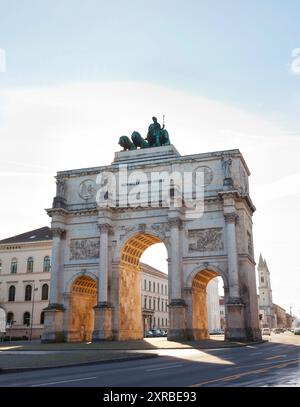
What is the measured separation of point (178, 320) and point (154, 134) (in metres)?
19.7

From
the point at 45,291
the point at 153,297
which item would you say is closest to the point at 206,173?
the point at 45,291

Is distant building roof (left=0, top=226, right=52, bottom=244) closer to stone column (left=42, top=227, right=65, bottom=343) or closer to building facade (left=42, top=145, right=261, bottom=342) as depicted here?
stone column (left=42, top=227, right=65, bottom=343)

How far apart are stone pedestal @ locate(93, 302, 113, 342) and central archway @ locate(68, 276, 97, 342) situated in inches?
167

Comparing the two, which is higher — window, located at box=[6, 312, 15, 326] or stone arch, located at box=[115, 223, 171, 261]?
stone arch, located at box=[115, 223, 171, 261]

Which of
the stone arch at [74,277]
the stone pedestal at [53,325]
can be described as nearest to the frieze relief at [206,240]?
the stone arch at [74,277]

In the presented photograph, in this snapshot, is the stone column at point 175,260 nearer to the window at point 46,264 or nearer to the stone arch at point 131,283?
the stone arch at point 131,283

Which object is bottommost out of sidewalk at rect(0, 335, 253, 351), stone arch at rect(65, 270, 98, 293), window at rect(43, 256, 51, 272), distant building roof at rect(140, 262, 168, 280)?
sidewalk at rect(0, 335, 253, 351)

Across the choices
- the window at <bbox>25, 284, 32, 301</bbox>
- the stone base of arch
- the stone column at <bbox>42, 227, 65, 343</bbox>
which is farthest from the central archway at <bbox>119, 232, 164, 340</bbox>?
the window at <bbox>25, 284, 32, 301</bbox>

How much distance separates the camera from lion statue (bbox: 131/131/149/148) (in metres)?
49.7

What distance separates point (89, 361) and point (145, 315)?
201 ft

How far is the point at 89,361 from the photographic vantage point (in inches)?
779

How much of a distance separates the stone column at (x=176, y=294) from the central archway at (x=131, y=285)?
3.34m

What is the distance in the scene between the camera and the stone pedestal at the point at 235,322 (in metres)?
37.8
